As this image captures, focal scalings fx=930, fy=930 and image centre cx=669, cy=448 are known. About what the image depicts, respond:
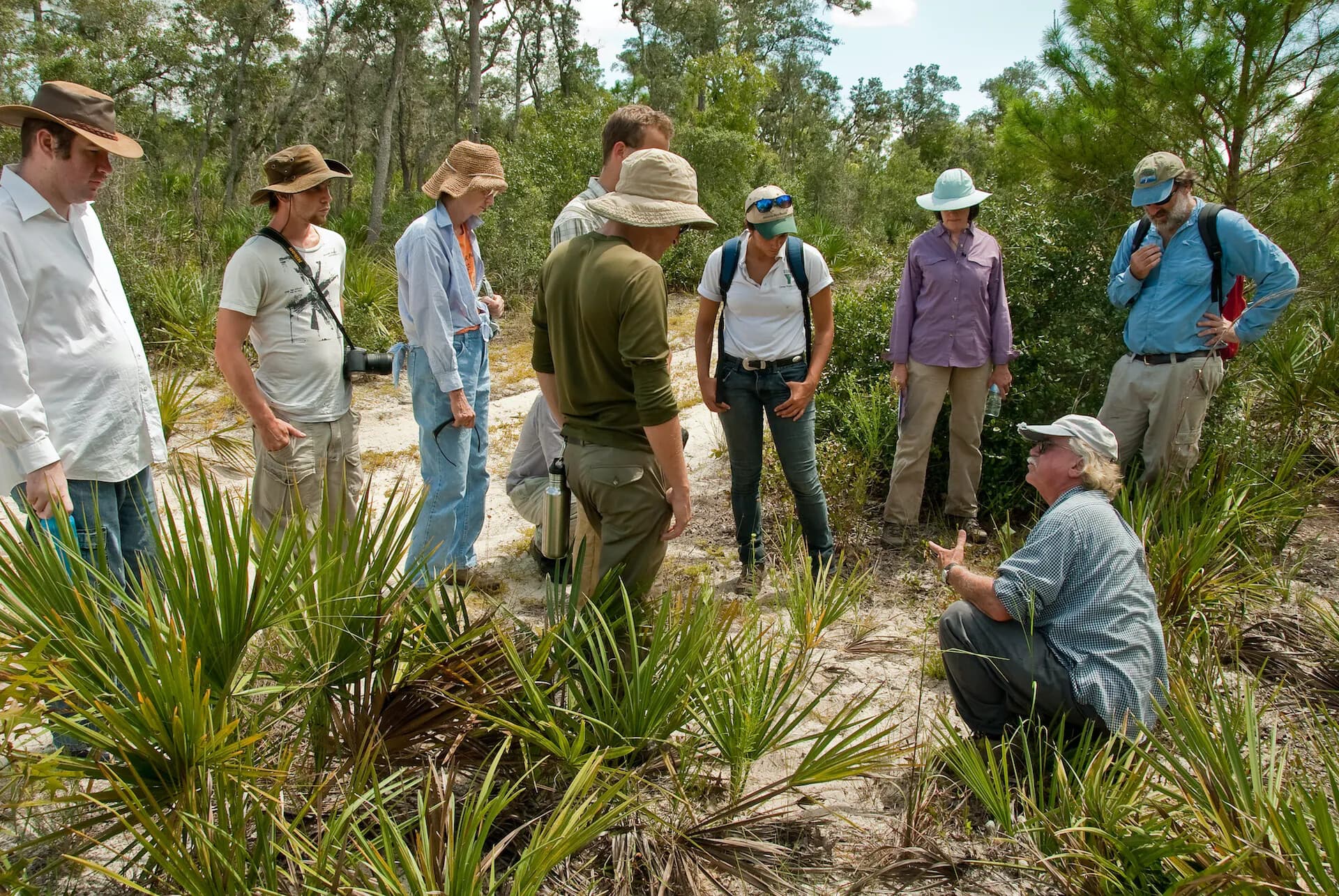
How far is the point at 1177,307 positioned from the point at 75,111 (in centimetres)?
460

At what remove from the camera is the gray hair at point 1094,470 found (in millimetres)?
3018

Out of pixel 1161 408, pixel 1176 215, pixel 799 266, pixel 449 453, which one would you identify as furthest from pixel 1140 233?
pixel 449 453

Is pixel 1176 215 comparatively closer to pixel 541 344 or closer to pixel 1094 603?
pixel 1094 603

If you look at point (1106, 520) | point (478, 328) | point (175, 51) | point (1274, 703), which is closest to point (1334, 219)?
point (1274, 703)

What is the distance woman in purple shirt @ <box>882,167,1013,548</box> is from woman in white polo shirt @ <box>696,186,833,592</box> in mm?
708

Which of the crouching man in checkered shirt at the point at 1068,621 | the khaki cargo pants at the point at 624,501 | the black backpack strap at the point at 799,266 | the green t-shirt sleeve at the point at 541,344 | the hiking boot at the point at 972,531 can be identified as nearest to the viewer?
the crouching man in checkered shirt at the point at 1068,621

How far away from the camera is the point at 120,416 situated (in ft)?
9.31

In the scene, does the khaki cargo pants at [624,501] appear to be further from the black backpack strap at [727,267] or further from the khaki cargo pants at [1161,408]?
the khaki cargo pants at [1161,408]

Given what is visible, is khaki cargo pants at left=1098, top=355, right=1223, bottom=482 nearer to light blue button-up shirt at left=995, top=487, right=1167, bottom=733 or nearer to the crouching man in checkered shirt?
the crouching man in checkered shirt

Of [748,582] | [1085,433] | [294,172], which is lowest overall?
[748,582]

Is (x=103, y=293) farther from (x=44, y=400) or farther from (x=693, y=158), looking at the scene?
(x=693, y=158)

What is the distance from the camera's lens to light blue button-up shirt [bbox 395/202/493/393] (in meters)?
3.83

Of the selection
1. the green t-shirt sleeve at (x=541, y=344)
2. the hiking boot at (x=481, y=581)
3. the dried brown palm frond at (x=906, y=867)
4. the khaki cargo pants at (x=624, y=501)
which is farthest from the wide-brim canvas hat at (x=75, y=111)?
the dried brown palm frond at (x=906, y=867)

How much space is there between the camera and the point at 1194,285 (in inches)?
178
